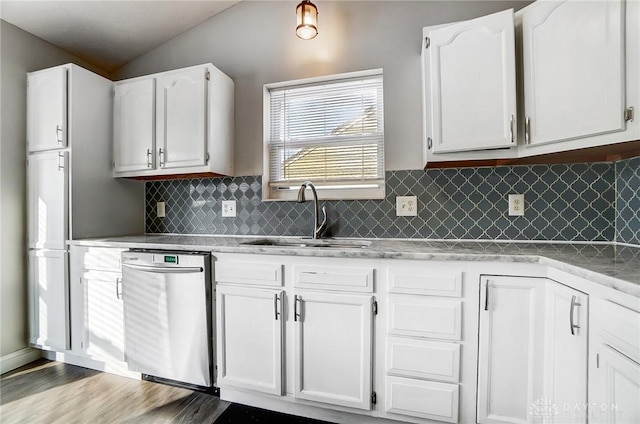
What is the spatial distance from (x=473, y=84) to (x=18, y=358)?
3.55m

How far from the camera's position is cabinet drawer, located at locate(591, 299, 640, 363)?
33.3 inches

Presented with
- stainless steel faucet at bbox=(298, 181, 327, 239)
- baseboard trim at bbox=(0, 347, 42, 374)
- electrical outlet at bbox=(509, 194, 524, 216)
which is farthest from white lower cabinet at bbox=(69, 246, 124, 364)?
electrical outlet at bbox=(509, 194, 524, 216)

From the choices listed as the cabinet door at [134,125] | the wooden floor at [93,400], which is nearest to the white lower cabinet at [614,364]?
the wooden floor at [93,400]

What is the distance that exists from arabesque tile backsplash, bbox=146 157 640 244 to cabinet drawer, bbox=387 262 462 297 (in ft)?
2.00

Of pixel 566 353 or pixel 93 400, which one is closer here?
pixel 566 353

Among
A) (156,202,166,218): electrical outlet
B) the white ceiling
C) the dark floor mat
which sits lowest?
the dark floor mat

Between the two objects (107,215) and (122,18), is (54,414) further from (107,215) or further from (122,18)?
(122,18)

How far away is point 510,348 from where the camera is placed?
1.34 meters

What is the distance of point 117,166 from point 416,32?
247cm

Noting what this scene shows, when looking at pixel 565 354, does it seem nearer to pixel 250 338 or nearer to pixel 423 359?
pixel 423 359

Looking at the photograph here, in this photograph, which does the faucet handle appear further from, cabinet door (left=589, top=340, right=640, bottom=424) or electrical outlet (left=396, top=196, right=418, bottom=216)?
cabinet door (left=589, top=340, right=640, bottom=424)

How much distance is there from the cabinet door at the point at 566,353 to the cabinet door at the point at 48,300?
9.53ft

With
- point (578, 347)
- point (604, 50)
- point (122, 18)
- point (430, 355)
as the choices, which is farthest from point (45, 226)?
point (604, 50)

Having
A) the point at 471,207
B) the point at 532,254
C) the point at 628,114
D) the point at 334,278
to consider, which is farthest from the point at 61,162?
the point at 628,114
